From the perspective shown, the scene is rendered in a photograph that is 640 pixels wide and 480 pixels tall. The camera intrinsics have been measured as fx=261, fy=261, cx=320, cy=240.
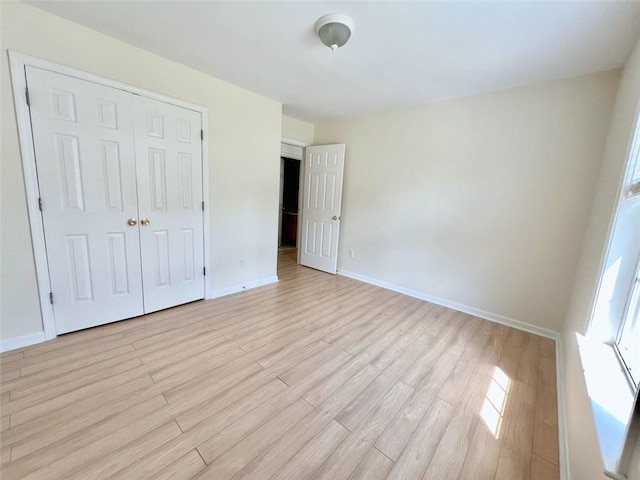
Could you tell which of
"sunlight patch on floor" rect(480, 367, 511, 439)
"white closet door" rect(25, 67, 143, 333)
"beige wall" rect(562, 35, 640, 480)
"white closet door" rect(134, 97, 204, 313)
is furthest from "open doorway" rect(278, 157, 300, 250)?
"beige wall" rect(562, 35, 640, 480)

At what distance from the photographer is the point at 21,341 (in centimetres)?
201

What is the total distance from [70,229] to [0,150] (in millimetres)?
649

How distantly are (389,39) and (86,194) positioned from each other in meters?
2.69

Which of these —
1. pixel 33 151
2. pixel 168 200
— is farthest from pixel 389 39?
pixel 33 151

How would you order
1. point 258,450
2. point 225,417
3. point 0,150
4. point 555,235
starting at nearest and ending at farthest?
point 258,450 < point 225,417 < point 0,150 < point 555,235

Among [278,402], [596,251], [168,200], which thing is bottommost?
[278,402]

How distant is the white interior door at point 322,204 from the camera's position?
4.10 m

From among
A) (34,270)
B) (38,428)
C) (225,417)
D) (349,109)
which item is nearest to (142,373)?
(38,428)

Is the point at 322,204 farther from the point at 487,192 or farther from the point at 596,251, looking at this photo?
the point at 596,251

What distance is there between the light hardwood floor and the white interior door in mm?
1788

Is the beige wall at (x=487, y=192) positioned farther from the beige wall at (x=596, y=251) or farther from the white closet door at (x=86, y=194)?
the white closet door at (x=86, y=194)

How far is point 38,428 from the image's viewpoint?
138cm

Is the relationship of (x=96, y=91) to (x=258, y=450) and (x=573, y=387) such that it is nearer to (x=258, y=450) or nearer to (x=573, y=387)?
(x=258, y=450)

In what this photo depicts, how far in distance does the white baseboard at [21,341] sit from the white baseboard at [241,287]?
137 centimetres
